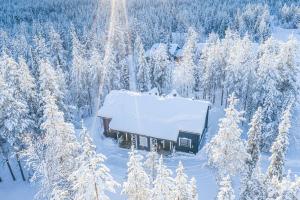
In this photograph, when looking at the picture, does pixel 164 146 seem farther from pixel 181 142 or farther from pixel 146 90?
pixel 146 90

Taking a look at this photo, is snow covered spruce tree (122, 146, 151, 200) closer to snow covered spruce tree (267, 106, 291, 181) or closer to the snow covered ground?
snow covered spruce tree (267, 106, 291, 181)

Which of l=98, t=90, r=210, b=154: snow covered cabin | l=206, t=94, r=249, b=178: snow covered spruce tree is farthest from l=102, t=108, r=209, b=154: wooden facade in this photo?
l=206, t=94, r=249, b=178: snow covered spruce tree

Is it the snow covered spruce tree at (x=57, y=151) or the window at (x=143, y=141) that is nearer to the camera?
the snow covered spruce tree at (x=57, y=151)

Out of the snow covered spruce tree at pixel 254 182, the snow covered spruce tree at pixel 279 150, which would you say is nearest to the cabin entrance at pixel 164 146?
the snow covered spruce tree at pixel 254 182

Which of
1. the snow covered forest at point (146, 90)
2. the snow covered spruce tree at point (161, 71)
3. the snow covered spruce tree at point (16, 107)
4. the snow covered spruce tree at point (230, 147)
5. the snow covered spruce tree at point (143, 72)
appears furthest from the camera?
the snow covered spruce tree at point (161, 71)

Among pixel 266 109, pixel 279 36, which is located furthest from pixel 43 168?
pixel 279 36

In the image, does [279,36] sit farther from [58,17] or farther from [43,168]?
[43,168]

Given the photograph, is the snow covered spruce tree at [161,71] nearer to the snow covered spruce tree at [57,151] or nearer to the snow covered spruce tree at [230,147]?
the snow covered spruce tree at [230,147]
